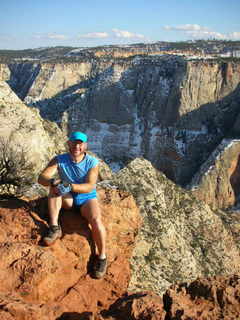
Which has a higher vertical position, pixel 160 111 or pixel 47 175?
pixel 47 175

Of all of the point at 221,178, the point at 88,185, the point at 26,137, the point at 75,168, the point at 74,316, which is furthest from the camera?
the point at 221,178

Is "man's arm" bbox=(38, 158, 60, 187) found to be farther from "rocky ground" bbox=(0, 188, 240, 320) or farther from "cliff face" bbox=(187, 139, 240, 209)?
"cliff face" bbox=(187, 139, 240, 209)

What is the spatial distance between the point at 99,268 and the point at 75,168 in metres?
1.50

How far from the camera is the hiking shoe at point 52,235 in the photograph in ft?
16.4

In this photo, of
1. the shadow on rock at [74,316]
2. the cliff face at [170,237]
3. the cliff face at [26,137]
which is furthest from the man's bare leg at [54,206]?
the cliff face at [26,137]

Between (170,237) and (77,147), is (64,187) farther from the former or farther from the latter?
(170,237)

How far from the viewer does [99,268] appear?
16.8 feet

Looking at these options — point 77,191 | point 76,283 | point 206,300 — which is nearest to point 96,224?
point 77,191

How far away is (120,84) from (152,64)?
677 centimetres

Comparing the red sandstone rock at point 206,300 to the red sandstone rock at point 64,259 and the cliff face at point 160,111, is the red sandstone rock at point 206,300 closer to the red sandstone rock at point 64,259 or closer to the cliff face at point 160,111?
the red sandstone rock at point 64,259

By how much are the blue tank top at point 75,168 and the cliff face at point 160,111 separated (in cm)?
Result: 4226

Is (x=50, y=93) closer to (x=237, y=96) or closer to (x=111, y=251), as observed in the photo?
(x=237, y=96)

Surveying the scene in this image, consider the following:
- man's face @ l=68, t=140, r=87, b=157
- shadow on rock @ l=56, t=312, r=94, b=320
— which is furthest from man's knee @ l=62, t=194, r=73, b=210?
shadow on rock @ l=56, t=312, r=94, b=320

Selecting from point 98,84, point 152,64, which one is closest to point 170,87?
point 152,64
